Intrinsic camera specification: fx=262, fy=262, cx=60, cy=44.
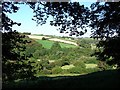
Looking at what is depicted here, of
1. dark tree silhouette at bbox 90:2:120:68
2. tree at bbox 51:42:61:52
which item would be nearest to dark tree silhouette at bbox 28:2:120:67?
dark tree silhouette at bbox 90:2:120:68

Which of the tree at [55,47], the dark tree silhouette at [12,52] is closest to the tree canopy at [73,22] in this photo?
the dark tree silhouette at [12,52]

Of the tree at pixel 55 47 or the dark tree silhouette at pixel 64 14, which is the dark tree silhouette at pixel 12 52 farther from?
the tree at pixel 55 47

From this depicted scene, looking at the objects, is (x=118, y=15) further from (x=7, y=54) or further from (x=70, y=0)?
(x=7, y=54)

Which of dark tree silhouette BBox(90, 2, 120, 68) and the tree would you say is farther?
the tree

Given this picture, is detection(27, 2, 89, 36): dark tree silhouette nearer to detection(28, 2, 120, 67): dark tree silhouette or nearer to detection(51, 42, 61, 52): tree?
detection(28, 2, 120, 67): dark tree silhouette

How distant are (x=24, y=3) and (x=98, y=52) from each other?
12.4 feet

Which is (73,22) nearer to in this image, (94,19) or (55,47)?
(94,19)

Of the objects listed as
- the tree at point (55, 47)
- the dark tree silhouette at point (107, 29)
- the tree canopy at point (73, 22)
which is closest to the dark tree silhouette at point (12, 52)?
the tree canopy at point (73, 22)

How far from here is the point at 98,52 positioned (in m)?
11.2

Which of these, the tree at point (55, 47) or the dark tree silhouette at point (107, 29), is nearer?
the dark tree silhouette at point (107, 29)

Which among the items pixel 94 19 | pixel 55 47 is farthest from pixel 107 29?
pixel 55 47

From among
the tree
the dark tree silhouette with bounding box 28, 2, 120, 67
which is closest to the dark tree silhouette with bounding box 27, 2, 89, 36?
the dark tree silhouette with bounding box 28, 2, 120, 67

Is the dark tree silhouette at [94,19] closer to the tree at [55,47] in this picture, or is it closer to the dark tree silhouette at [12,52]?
the dark tree silhouette at [12,52]

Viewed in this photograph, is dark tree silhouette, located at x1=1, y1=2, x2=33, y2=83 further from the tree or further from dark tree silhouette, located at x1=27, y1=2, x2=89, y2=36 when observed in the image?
the tree
